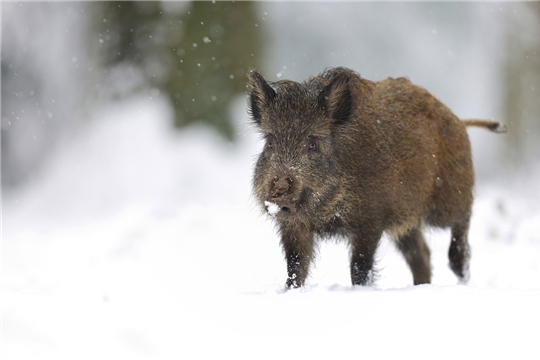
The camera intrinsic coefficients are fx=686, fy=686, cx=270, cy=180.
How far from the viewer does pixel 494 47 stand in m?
23.4

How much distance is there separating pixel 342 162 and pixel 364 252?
2.33 feet

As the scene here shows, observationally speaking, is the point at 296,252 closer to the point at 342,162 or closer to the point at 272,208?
the point at 342,162

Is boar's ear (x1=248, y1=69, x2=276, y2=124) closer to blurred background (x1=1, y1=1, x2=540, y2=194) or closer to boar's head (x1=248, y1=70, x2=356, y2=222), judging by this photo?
boar's head (x1=248, y1=70, x2=356, y2=222)

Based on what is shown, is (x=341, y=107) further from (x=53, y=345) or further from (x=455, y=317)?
(x=53, y=345)

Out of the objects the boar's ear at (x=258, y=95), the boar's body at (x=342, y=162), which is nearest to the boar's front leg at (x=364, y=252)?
the boar's body at (x=342, y=162)

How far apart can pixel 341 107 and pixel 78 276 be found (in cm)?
389

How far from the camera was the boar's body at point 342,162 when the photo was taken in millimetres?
4922

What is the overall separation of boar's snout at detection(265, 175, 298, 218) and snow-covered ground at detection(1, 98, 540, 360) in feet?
1.87

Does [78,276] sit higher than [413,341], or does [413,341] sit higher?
[78,276]

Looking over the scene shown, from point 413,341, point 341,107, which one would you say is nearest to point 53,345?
point 413,341

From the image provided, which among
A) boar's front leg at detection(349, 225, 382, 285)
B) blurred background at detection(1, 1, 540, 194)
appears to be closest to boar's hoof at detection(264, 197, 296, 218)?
boar's front leg at detection(349, 225, 382, 285)

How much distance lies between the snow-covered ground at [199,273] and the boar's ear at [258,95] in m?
0.40

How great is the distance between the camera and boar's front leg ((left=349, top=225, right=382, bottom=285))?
523cm

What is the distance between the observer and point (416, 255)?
686 centimetres
